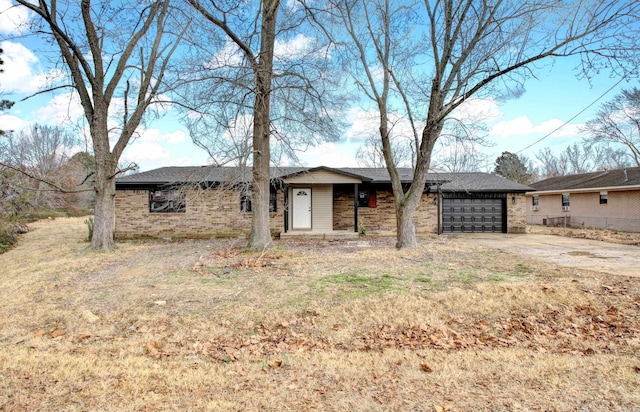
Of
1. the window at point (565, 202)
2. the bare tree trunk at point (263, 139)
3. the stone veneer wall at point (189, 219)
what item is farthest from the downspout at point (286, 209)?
the window at point (565, 202)

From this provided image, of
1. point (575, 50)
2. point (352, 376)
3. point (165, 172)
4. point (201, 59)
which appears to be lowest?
point (352, 376)

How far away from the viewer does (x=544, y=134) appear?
64.8ft

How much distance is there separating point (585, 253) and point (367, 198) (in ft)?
27.7

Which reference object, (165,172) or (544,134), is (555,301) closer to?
(165,172)

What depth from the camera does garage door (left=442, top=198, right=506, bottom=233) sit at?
16781 mm

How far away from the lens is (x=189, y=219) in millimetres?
14984

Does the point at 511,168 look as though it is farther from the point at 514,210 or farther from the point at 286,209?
the point at 286,209

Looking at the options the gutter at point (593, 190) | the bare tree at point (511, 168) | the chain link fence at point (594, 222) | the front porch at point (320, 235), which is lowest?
the front porch at point (320, 235)

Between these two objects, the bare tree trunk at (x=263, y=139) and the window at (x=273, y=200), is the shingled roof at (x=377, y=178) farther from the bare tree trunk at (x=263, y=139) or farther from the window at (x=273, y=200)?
the bare tree trunk at (x=263, y=139)

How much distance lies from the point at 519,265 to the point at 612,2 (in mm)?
6353

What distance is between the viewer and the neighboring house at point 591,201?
17.5 metres

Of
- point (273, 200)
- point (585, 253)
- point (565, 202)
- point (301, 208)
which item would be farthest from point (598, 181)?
point (273, 200)

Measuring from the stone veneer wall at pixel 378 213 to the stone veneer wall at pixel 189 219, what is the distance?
9.35ft

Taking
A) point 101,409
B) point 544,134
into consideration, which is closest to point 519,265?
point 101,409
